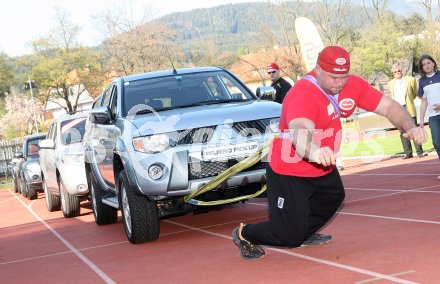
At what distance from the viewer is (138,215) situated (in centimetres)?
816

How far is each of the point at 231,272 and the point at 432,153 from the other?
10877mm

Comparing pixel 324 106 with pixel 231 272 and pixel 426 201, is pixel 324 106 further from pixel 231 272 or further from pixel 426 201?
pixel 426 201

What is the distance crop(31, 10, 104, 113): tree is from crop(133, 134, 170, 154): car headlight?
71.9 meters

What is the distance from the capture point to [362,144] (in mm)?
24516

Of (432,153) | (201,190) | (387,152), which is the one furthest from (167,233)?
(387,152)

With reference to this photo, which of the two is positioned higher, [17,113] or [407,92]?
[407,92]

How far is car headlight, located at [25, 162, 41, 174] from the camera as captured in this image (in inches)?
858

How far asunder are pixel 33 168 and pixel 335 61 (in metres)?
18.0

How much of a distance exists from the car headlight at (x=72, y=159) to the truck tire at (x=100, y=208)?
1.47 metres

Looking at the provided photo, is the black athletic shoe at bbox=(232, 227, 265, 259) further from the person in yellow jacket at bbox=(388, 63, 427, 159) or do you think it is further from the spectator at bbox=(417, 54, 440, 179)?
the person in yellow jacket at bbox=(388, 63, 427, 159)

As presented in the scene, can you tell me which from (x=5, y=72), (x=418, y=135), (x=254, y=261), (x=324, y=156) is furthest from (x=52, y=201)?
(x=5, y=72)

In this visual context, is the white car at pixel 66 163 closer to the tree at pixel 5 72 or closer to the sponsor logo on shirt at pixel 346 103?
the sponsor logo on shirt at pixel 346 103

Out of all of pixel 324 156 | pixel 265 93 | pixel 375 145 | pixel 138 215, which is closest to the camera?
pixel 324 156

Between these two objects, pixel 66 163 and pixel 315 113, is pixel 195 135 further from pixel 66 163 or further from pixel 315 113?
pixel 66 163
